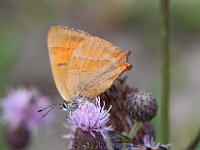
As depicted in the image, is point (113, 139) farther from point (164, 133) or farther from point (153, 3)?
point (153, 3)

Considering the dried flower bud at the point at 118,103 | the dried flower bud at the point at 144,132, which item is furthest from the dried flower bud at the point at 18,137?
the dried flower bud at the point at 144,132

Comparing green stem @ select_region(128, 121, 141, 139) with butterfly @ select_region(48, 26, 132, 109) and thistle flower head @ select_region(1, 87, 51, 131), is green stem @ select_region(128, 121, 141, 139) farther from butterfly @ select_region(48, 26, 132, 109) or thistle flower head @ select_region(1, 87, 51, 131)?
thistle flower head @ select_region(1, 87, 51, 131)

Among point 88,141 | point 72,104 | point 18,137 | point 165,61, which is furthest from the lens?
point 18,137

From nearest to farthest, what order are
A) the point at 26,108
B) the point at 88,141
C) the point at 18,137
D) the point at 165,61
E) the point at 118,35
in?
1. the point at 88,141
2. the point at 165,61
3. the point at 18,137
4. the point at 26,108
5. the point at 118,35

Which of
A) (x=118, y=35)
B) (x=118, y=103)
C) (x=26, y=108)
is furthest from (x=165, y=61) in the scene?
(x=118, y=35)

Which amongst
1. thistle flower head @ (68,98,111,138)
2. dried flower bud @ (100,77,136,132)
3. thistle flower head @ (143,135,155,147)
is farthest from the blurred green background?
thistle flower head @ (68,98,111,138)

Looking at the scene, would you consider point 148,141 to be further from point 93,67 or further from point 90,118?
point 93,67
